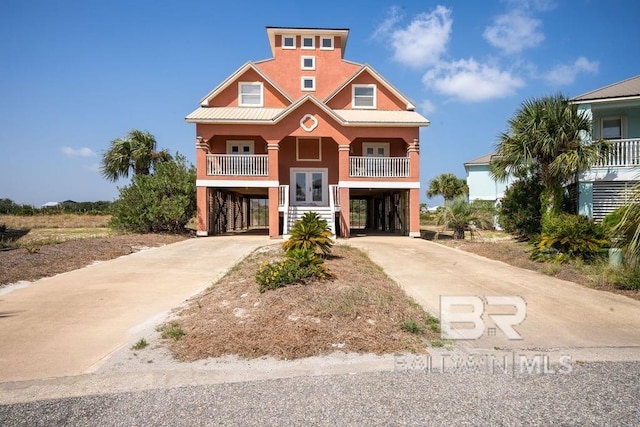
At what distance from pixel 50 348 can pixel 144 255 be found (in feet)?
29.5

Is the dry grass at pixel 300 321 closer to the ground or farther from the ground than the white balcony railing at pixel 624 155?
closer to the ground

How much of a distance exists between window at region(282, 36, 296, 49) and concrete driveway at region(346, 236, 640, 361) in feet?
58.8

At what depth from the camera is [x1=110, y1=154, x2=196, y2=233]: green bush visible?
20.9 metres

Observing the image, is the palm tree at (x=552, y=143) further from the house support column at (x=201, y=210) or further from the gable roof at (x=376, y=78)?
the house support column at (x=201, y=210)

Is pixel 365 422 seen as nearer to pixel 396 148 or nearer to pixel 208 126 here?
pixel 208 126

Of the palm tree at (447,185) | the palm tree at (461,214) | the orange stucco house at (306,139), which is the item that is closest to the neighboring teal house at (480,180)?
the palm tree at (447,185)

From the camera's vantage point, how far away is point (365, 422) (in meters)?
3.41

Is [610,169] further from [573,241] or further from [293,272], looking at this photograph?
[293,272]

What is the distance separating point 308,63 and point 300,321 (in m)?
23.0

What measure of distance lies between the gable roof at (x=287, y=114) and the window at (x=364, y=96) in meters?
1.04

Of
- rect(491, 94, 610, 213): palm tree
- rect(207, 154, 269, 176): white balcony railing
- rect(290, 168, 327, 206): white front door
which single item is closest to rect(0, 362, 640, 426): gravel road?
rect(491, 94, 610, 213): palm tree

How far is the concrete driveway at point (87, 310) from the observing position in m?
4.96

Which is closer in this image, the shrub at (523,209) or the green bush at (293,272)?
the green bush at (293,272)

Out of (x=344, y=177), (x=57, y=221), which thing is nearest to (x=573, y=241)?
(x=344, y=177)
